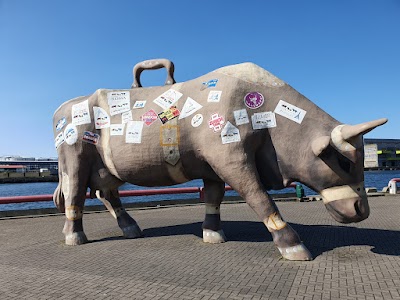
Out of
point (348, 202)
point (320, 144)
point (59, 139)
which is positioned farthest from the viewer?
point (59, 139)

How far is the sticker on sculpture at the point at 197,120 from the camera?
597cm

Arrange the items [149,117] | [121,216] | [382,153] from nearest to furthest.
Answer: [149,117]
[121,216]
[382,153]

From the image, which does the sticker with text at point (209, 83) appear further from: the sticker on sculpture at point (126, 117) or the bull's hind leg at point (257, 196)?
the sticker on sculpture at point (126, 117)

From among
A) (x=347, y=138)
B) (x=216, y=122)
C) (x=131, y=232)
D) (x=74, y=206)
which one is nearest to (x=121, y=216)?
(x=131, y=232)

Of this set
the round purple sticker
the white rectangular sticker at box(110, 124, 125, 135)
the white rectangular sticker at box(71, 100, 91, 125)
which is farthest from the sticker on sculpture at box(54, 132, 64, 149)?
the round purple sticker

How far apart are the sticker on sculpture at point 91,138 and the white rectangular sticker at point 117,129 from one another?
39 centimetres

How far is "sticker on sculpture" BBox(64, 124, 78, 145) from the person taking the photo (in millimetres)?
7000

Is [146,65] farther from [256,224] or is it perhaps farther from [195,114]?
[256,224]

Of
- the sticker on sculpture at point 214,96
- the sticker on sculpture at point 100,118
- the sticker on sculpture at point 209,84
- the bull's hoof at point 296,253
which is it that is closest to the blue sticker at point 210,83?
the sticker on sculpture at point 209,84

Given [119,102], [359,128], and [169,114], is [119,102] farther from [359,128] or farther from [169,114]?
[359,128]

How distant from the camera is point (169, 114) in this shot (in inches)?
247

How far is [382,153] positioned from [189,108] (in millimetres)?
93036

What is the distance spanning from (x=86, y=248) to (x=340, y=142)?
4828mm

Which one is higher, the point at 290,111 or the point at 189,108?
the point at 189,108
